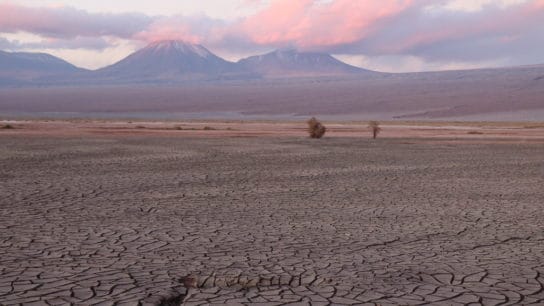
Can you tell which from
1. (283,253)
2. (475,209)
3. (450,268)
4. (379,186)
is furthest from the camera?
(379,186)

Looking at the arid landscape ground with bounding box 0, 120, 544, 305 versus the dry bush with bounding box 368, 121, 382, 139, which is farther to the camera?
the dry bush with bounding box 368, 121, 382, 139

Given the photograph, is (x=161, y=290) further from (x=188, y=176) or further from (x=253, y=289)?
(x=188, y=176)

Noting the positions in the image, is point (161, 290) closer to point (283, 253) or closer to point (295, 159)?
point (283, 253)

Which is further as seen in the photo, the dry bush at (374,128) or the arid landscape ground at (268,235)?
the dry bush at (374,128)

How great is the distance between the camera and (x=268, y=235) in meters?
8.49

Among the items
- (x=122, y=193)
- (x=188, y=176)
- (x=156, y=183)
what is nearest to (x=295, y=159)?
(x=188, y=176)

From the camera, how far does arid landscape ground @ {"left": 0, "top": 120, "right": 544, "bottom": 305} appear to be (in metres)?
5.95

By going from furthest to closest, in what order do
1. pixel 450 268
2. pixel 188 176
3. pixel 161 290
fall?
pixel 188 176 → pixel 450 268 → pixel 161 290

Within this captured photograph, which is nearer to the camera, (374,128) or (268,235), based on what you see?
(268,235)

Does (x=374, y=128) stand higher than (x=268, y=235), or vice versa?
(x=374, y=128)

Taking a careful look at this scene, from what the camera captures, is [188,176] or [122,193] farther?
[188,176]

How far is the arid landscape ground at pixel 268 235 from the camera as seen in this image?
5953mm

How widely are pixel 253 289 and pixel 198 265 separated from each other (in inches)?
41.3

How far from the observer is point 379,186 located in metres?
13.8
